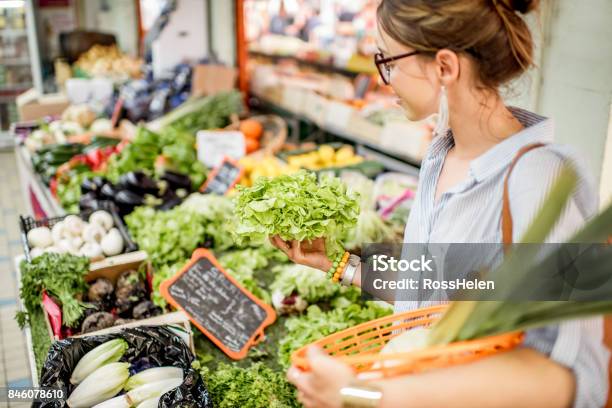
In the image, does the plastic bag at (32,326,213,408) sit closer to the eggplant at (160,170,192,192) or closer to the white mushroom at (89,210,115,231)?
the white mushroom at (89,210,115,231)

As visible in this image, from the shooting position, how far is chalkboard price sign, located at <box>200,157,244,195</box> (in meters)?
4.83

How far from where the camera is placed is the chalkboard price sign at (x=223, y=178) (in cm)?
483

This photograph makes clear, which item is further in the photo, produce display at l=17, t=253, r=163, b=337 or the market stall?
produce display at l=17, t=253, r=163, b=337

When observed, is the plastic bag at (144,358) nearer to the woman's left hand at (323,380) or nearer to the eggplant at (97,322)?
the eggplant at (97,322)

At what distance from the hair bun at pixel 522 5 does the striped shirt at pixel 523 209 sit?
290 mm

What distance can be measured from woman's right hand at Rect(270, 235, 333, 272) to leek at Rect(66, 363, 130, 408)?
2.97ft

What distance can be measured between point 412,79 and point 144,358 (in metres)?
1.71

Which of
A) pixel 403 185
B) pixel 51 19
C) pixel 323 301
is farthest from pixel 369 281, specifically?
pixel 51 19

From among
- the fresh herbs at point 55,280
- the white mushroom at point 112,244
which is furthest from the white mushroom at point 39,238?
the fresh herbs at point 55,280

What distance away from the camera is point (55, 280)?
9.95 ft

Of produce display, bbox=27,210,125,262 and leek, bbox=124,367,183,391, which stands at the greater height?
produce display, bbox=27,210,125,262

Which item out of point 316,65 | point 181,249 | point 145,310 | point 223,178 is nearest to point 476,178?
point 145,310

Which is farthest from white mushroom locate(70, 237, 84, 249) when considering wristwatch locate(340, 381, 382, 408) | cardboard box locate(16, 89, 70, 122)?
cardboard box locate(16, 89, 70, 122)

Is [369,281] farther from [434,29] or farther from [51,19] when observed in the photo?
[51,19]
